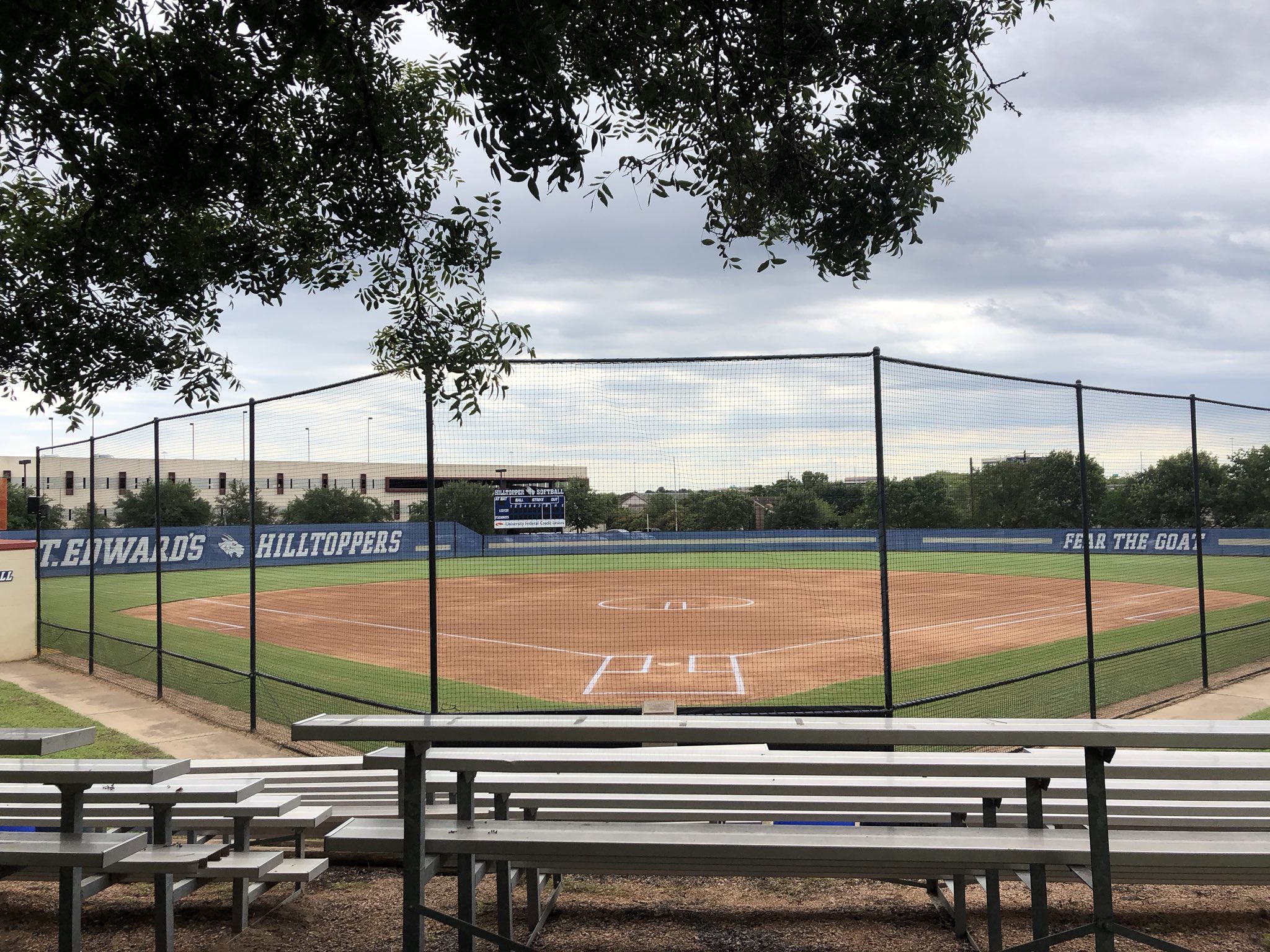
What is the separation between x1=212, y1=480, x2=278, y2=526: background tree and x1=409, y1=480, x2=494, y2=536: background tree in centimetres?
745

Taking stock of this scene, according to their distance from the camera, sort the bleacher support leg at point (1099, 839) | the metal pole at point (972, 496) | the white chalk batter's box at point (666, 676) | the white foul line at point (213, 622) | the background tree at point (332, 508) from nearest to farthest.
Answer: the bleacher support leg at point (1099, 839) < the white chalk batter's box at point (666, 676) < the metal pole at point (972, 496) < the background tree at point (332, 508) < the white foul line at point (213, 622)

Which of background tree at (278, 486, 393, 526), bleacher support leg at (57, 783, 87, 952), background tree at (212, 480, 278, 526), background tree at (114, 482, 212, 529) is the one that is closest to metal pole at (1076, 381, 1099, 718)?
bleacher support leg at (57, 783, 87, 952)

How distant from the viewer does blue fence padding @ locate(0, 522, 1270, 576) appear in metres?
12.6

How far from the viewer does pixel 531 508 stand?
424 inches

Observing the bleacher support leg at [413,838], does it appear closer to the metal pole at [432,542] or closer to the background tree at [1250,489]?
the metal pole at [432,542]

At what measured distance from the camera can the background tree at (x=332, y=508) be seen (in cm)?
1686

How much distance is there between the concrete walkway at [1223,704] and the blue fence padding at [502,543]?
3693 mm

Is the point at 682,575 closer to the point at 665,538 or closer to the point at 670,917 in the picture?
the point at 665,538

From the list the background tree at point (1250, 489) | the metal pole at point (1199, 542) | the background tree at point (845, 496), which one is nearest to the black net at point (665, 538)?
the background tree at point (845, 496)

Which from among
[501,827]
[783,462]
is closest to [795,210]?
[501,827]

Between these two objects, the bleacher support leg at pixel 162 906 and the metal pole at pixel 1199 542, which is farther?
the metal pole at pixel 1199 542

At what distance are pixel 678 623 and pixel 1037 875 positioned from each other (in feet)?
55.2

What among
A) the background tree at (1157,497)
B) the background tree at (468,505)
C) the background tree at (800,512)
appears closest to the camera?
the background tree at (800,512)

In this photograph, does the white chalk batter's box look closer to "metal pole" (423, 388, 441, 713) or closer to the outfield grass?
the outfield grass
